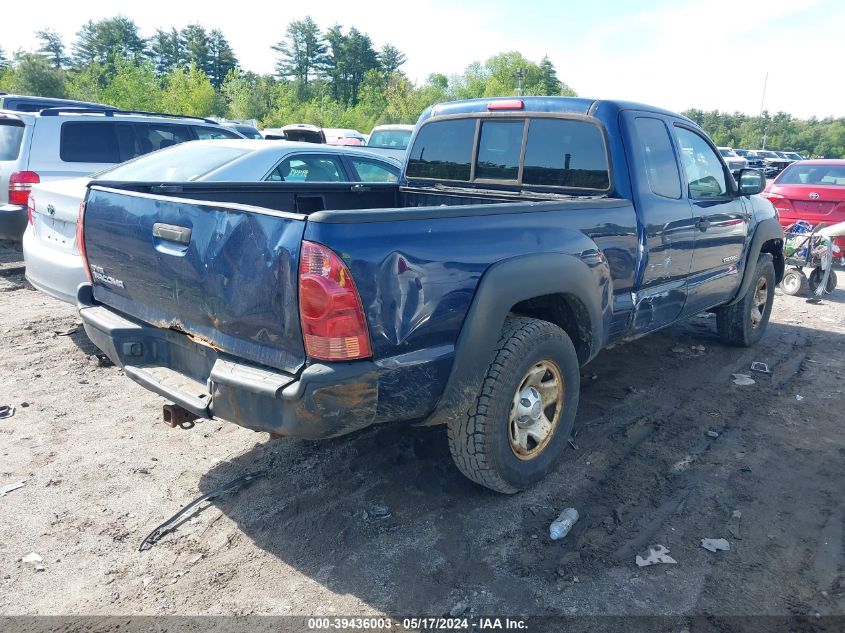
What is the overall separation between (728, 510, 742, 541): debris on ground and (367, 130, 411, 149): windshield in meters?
13.4

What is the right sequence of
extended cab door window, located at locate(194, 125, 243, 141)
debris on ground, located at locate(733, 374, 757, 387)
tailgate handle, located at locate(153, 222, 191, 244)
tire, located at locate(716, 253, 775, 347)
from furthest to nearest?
1. extended cab door window, located at locate(194, 125, 243, 141)
2. tire, located at locate(716, 253, 775, 347)
3. debris on ground, located at locate(733, 374, 757, 387)
4. tailgate handle, located at locate(153, 222, 191, 244)

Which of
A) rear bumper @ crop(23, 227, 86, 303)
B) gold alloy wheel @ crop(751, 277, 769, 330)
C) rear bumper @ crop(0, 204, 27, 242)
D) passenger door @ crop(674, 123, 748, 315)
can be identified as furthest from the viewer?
rear bumper @ crop(0, 204, 27, 242)

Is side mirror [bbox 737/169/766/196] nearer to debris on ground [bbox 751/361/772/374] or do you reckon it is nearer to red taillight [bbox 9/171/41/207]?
debris on ground [bbox 751/361/772/374]

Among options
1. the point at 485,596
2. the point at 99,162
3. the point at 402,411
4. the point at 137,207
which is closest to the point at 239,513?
the point at 402,411

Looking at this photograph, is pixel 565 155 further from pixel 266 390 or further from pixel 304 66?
pixel 304 66

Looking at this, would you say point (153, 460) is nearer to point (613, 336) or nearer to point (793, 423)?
point (613, 336)

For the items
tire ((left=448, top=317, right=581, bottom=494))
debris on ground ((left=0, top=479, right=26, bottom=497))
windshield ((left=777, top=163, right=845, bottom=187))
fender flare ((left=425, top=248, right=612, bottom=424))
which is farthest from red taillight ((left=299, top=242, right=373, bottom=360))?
windshield ((left=777, top=163, right=845, bottom=187))

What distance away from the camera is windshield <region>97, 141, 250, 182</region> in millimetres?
5855

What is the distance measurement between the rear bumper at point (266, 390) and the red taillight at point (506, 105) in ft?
8.76

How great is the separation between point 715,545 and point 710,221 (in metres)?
2.62

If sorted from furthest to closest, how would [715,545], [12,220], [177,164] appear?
[12,220] → [177,164] → [715,545]

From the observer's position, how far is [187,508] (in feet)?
10.5

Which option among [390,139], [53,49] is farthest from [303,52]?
[390,139]

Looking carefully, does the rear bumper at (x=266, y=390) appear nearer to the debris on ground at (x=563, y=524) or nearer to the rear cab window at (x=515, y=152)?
the debris on ground at (x=563, y=524)
